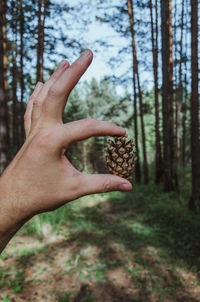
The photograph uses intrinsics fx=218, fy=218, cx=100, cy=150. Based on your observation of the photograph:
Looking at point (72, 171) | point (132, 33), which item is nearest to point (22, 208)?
point (72, 171)

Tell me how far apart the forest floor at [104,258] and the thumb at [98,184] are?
334cm

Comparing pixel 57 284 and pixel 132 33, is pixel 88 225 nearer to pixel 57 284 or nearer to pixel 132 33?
pixel 57 284

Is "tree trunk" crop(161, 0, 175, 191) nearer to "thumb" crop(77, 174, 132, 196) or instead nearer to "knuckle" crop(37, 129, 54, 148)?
"thumb" crop(77, 174, 132, 196)

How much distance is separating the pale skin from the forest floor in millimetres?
3286

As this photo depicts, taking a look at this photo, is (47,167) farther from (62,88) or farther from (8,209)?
(62,88)

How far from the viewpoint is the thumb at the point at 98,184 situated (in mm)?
1310

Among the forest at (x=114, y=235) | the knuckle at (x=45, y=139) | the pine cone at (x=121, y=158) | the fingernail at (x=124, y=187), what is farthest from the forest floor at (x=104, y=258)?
the knuckle at (x=45, y=139)

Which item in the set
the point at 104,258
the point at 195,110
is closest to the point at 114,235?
the point at 104,258

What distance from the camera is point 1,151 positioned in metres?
Answer: 6.46

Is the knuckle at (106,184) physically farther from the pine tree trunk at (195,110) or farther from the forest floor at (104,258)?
the pine tree trunk at (195,110)

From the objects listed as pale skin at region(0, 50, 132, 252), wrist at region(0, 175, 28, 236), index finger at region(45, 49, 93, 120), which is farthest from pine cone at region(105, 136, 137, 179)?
wrist at region(0, 175, 28, 236)

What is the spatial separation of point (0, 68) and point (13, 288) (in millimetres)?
5716

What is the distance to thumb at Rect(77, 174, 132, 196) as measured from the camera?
4.30 ft

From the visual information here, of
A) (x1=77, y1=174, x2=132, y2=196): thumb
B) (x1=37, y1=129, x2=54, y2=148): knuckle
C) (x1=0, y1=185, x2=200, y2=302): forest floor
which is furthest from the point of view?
(x1=0, y1=185, x2=200, y2=302): forest floor
